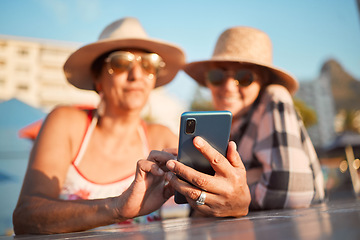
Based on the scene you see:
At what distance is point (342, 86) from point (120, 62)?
280 feet

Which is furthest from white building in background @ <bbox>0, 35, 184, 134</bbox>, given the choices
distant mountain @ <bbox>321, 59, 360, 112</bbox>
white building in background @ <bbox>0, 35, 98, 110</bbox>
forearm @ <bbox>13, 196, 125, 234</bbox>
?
distant mountain @ <bbox>321, 59, 360, 112</bbox>

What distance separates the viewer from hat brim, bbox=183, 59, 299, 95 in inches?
90.8

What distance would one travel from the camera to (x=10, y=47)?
39500mm

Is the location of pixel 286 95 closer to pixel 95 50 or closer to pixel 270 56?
pixel 270 56

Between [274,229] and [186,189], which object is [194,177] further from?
[274,229]

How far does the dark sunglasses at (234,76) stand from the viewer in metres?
2.29

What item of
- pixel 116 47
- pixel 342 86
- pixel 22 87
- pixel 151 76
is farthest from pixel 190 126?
pixel 342 86

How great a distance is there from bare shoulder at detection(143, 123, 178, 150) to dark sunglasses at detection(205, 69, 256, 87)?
0.60m

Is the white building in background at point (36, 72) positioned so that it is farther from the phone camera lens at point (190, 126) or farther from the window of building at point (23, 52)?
the phone camera lens at point (190, 126)

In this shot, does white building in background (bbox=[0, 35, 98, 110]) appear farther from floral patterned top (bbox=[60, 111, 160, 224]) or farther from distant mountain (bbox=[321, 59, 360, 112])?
distant mountain (bbox=[321, 59, 360, 112])

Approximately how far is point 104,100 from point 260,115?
1290 millimetres

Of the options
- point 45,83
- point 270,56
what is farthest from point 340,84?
point 270,56

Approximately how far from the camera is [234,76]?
93.6 inches

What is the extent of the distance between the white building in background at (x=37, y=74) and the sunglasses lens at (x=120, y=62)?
121ft
